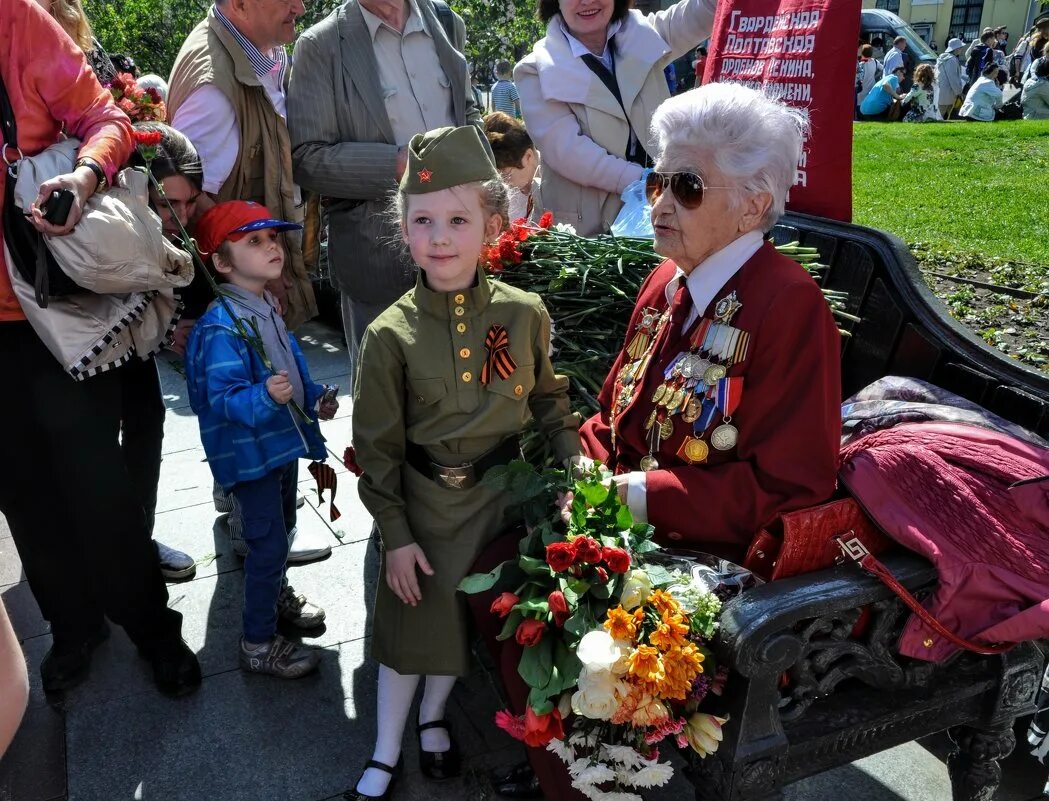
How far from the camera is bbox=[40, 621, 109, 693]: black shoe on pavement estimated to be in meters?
2.88

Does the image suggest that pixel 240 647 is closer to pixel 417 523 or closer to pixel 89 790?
pixel 89 790

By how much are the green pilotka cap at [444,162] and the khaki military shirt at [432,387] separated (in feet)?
0.81

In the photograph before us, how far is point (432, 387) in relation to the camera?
7.52ft

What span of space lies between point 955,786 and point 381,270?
246 cm

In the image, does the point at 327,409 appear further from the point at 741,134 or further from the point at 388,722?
the point at 741,134

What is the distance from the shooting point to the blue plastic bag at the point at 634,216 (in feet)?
11.1

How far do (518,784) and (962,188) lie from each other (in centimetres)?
718

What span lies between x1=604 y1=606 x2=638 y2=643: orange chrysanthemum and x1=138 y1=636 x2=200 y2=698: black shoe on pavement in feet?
5.61

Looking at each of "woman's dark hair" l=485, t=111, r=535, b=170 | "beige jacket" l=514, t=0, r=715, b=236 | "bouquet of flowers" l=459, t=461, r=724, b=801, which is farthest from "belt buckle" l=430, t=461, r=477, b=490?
"woman's dark hair" l=485, t=111, r=535, b=170

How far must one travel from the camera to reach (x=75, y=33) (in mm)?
2850

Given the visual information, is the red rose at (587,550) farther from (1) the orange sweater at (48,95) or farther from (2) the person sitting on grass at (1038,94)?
(2) the person sitting on grass at (1038,94)

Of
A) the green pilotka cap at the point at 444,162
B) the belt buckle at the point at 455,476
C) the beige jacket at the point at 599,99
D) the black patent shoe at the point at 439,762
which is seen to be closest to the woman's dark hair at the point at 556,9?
the beige jacket at the point at 599,99

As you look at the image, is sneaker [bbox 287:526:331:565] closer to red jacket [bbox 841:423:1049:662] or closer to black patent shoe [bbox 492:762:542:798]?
black patent shoe [bbox 492:762:542:798]

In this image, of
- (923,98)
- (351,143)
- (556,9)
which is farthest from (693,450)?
(923,98)
